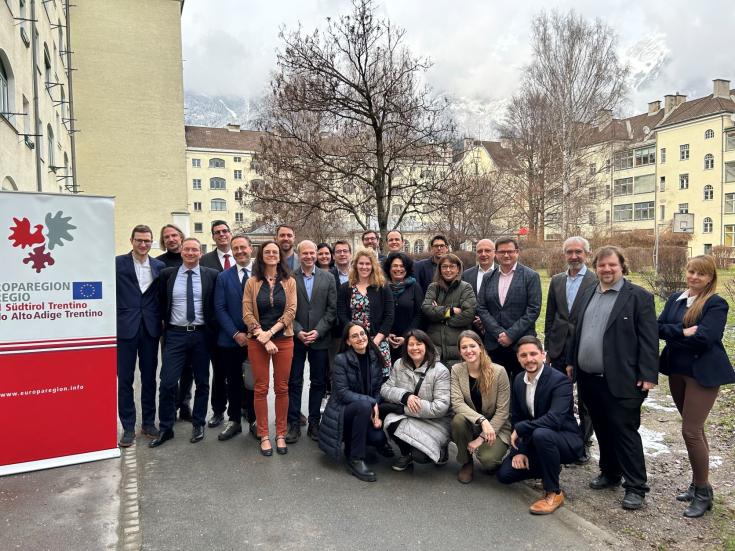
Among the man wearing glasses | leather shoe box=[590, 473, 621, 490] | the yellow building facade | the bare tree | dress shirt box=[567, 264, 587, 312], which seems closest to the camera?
leather shoe box=[590, 473, 621, 490]

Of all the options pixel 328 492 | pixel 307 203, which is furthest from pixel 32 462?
pixel 307 203

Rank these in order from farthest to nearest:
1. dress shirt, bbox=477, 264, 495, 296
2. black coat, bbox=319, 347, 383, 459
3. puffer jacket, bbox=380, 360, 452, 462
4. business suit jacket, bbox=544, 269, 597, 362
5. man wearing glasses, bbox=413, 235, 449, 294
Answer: man wearing glasses, bbox=413, 235, 449, 294, dress shirt, bbox=477, 264, 495, 296, business suit jacket, bbox=544, 269, 597, 362, black coat, bbox=319, 347, 383, 459, puffer jacket, bbox=380, 360, 452, 462

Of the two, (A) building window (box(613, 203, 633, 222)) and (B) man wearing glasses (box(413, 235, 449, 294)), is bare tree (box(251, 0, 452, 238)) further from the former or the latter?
(A) building window (box(613, 203, 633, 222))

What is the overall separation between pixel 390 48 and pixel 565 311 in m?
10.8

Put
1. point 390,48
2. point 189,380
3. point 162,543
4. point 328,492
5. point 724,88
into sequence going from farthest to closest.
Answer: point 724,88
point 390,48
point 189,380
point 328,492
point 162,543

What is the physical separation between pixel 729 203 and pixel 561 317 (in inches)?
2273

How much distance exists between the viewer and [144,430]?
5902mm

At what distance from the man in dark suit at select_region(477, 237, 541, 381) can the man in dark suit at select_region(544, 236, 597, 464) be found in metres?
0.18

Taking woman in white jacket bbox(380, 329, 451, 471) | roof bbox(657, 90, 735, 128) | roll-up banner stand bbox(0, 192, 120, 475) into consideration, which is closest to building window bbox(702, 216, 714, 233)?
roof bbox(657, 90, 735, 128)

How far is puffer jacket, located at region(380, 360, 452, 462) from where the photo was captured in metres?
4.88

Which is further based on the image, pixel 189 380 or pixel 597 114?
pixel 597 114

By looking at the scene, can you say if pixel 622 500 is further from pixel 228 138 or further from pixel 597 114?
pixel 228 138

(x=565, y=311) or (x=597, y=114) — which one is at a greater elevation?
(x=597, y=114)

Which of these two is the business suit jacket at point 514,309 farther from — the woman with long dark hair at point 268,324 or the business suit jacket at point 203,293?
the business suit jacket at point 203,293
